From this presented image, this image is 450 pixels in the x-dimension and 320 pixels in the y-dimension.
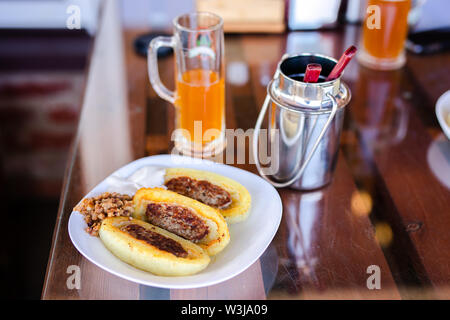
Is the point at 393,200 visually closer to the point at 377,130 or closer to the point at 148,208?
the point at 377,130

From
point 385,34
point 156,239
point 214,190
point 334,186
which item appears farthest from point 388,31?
point 156,239

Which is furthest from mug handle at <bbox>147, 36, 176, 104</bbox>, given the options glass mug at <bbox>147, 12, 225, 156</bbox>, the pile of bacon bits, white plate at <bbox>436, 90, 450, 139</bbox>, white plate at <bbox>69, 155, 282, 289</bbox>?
white plate at <bbox>436, 90, 450, 139</bbox>

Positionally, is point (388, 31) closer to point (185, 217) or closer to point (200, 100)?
point (200, 100)

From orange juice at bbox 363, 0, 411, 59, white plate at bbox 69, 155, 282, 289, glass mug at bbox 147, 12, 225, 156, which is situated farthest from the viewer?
orange juice at bbox 363, 0, 411, 59

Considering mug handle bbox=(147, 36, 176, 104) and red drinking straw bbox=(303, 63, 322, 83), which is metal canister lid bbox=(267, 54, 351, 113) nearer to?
red drinking straw bbox=(303, 63, 322, 83)

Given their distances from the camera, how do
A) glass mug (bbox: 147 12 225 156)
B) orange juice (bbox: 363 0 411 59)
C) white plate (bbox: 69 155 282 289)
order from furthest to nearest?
orange juice (bbox: 363 0 411 59)
glass mug (bbox: 147 12 225 156)
white plate (bbox: 69 155 282 289)

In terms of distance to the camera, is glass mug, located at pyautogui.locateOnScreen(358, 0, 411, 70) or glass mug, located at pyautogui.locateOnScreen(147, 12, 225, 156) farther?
glass mug, located at pyautogui.locateOnScreen(358, 0, 411, 70)
